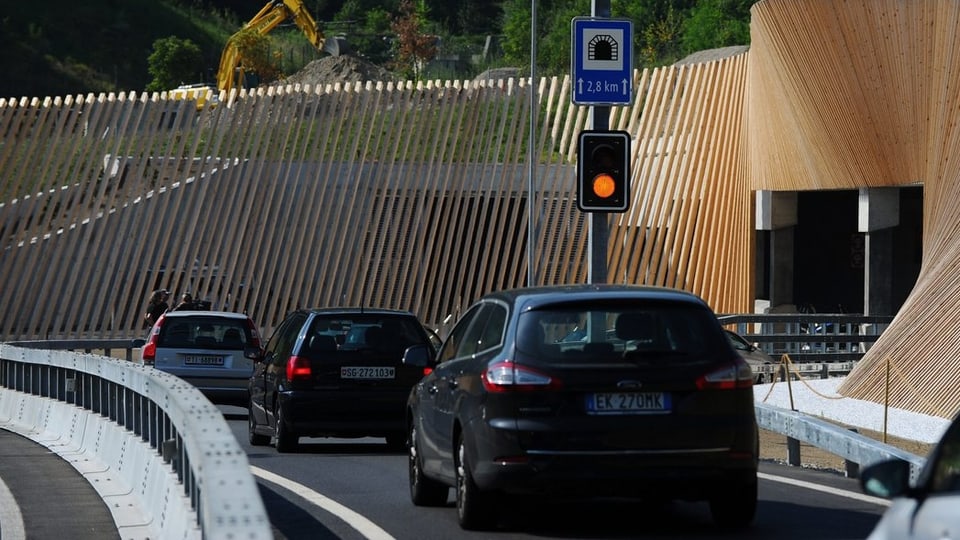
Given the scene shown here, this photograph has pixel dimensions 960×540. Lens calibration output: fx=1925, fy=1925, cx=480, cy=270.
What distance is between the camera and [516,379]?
1088cm

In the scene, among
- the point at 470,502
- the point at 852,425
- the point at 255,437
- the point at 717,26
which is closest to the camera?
the point at 470,502

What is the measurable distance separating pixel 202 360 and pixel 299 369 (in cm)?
727

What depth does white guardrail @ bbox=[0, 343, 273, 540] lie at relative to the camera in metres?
7.71

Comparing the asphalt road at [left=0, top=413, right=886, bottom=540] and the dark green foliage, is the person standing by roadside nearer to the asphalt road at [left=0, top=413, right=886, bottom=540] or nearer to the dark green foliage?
the asphalt road at [left=0, top=413, right=886, bottom=540]

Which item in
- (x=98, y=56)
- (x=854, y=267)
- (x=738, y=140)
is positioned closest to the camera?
(x=738, y=140)

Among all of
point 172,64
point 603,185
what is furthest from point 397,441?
point 172,64

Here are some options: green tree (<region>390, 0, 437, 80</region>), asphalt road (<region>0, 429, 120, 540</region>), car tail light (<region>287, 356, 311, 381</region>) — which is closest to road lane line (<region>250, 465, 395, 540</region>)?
asphalt road (<region>0, 429, 120, 540</region>)

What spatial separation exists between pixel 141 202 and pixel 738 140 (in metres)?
11.8

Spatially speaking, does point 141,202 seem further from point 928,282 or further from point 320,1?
point 320,1

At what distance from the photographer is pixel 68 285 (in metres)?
37.7

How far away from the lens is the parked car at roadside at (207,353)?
2536cm

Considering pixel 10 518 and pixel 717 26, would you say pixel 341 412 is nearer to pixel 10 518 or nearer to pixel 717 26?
pixel 10 518

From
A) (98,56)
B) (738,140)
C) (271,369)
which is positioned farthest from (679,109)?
(98,56)

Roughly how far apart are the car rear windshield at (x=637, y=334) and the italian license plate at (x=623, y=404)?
22 centimetres
